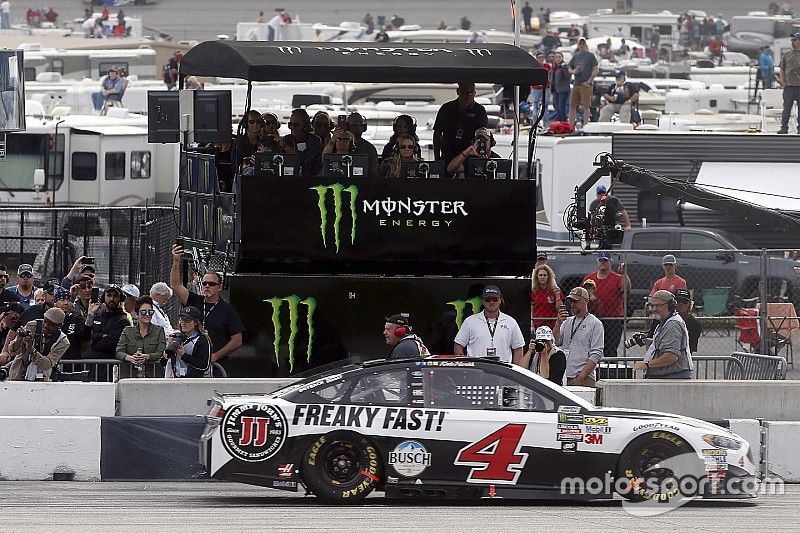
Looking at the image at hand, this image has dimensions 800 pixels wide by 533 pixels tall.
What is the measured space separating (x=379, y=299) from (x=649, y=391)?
3311 mm

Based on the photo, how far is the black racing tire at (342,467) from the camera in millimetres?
12047

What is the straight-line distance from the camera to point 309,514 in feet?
37.6

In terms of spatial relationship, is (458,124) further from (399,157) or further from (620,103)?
(620,103)

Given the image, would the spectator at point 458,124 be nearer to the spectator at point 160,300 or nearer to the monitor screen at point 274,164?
the monitor screen at point 274,164

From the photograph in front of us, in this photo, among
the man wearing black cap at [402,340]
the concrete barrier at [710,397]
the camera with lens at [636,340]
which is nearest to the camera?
the man wearing black cap at [402,340]

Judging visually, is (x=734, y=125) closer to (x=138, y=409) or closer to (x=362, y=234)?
(x=362, y=234)

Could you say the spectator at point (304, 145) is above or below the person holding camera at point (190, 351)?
above

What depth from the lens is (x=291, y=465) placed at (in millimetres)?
12047

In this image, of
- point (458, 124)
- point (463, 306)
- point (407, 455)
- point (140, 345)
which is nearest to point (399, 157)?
point (458, 124)

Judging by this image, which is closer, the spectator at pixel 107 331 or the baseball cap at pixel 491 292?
the baseball cap at pixel 491 292

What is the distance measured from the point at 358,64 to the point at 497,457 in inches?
228

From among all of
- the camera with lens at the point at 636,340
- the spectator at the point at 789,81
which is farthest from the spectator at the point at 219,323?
the spectator at the point at 789,81

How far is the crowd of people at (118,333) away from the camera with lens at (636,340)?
15.1ft

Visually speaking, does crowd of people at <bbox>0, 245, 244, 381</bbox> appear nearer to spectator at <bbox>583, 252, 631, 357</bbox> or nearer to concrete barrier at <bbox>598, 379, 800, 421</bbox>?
concrete barrier at <bbox>598, 379, 800, 421</bbox>
